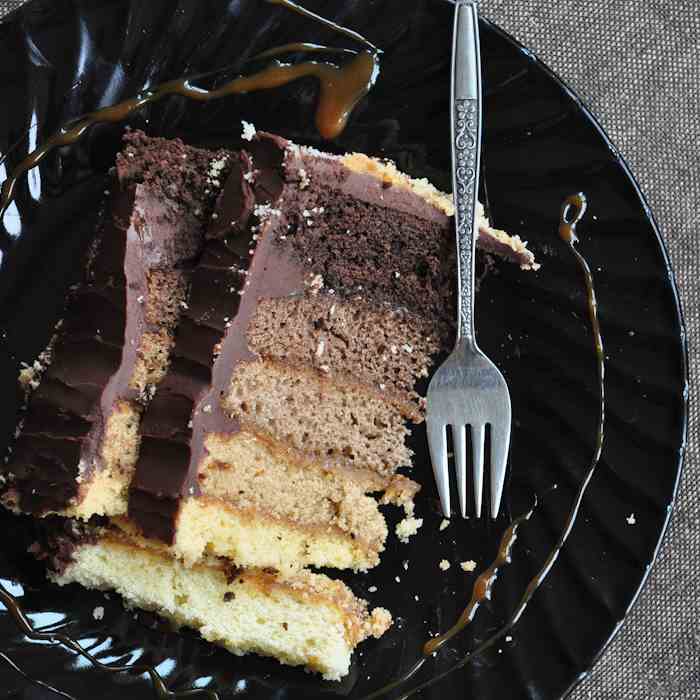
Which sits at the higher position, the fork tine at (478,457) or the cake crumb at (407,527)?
the fork tine at (478,457)

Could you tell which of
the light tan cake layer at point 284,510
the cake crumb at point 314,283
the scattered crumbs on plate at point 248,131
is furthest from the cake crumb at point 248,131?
the light tan cake layer at point 284,510

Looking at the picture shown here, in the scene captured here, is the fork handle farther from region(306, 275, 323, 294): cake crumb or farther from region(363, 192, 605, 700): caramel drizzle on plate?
region(306, 275, 323, 294): cake crumb

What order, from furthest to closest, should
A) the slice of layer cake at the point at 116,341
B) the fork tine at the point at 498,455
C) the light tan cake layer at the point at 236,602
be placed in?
the fork tine at the point at 498,455 → the light tan cake layer at the point at 236,602 → the slice of layer cake at the point at 116,341

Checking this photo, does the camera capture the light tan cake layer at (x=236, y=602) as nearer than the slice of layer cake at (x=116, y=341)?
No

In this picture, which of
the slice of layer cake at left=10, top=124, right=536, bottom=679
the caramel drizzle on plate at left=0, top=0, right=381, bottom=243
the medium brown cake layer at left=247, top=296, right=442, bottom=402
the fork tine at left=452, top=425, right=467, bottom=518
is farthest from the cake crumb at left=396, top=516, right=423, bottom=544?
the caramel drizzle on plate at left=0, top=0, right=381, bottom=243

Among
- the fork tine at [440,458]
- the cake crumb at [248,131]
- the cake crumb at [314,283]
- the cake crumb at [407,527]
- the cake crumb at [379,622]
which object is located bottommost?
the cake crumb at [379,622]

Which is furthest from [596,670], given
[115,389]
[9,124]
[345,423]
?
[9,124]

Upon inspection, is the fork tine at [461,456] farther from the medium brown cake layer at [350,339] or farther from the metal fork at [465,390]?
the medium brown cake layer at [350,339]
